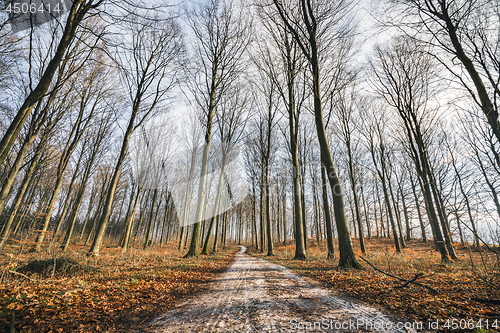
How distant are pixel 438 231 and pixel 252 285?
11.3 metres

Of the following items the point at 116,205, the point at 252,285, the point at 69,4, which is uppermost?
the point at 69,4

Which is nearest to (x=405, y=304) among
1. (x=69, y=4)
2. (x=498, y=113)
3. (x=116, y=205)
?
(x=498, y=113)

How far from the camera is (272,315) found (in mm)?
2688

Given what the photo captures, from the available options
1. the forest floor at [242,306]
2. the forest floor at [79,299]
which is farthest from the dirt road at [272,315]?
the forest floor at [79,299]

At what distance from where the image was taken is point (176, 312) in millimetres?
3012

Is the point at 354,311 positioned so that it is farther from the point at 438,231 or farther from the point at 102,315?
the point at 438,231

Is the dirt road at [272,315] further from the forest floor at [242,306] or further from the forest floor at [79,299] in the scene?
the forest floor at [79,299]

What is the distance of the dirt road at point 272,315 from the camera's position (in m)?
2.34

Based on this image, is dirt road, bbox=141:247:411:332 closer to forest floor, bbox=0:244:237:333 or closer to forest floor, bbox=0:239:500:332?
forest floor, bbox=0:239:500:332

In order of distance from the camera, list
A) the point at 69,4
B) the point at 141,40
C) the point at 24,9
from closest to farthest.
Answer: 1. the point at 69,4
2. the point at 24,9
3. the point at 141,40

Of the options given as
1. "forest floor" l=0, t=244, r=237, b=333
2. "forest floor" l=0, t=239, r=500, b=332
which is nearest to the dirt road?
"forest floor" l=0, t=239, r=500, b=332

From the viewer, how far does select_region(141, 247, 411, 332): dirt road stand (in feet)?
7.66

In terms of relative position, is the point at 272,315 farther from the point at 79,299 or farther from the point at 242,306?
the point at 79,299

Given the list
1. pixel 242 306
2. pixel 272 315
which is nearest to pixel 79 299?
pixel 242 306
